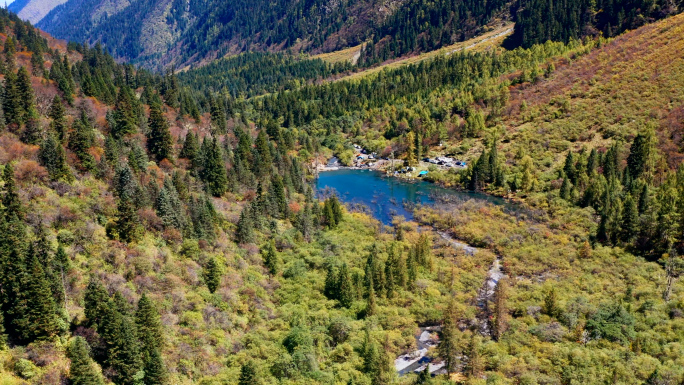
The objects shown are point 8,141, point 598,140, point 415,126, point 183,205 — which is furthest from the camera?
point 415,126

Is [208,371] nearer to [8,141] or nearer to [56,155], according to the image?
[56,155]

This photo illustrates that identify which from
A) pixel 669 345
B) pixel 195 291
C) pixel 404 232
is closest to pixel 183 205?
pixel 195 291

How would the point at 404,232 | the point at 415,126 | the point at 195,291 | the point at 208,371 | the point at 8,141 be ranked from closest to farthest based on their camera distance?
1. the point at 208,371
2. the point at 195,291
3. the point at 8,141
4. the point at 404,232
5. the point at 415,126

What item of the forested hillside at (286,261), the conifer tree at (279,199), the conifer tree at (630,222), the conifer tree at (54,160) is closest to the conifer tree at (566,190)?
the forested hillside at (286,261)

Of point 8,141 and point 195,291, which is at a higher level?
point 8,141

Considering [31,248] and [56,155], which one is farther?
[56,155]

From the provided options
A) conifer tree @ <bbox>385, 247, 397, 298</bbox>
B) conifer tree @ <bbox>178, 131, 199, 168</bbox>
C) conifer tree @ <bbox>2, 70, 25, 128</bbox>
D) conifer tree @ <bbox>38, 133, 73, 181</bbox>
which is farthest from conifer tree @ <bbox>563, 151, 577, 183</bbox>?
conifer tree @ <bbox>2, 70, 25, 128</bbox>

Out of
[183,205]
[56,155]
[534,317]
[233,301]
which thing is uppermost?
[56,155]
